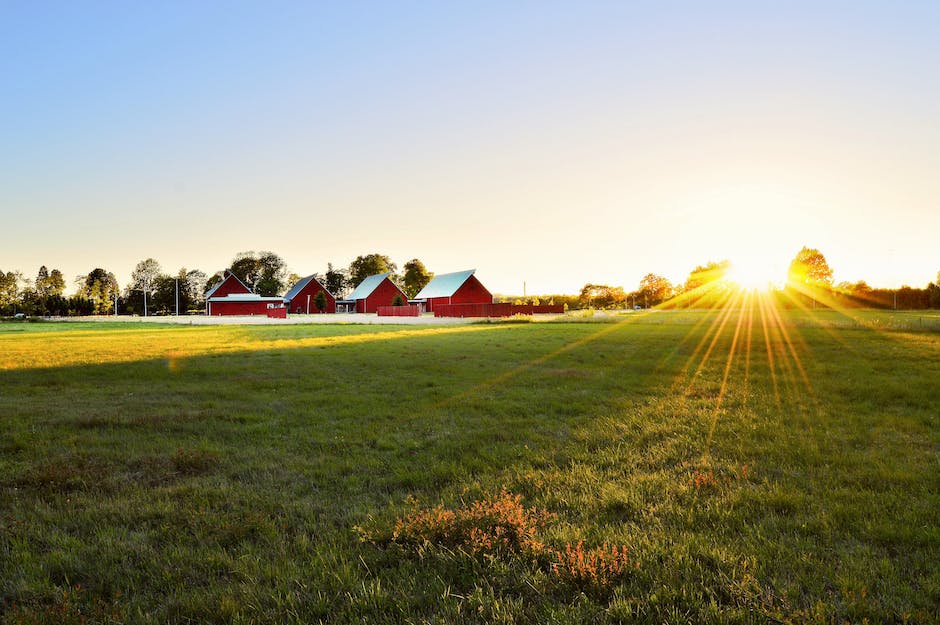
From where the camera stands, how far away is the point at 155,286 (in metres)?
117

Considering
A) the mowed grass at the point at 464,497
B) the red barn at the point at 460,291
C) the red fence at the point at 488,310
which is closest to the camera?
the mowed grass at the point at 464,497

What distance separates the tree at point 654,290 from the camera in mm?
106387

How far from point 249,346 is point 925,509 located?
22687 millimetres

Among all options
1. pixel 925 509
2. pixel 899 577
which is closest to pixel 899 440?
pixel 925 509

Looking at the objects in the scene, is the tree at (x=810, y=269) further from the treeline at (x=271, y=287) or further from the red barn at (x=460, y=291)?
the red barn at (x=460, y=291)

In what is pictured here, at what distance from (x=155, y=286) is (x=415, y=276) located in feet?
209

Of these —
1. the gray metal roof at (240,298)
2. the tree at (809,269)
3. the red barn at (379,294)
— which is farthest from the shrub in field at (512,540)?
the tree at (809,269)

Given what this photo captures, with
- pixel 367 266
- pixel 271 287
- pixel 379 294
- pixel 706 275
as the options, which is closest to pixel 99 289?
pixel 271 287

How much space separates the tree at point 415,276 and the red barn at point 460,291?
31.0 metres

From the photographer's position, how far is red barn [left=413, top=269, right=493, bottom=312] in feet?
244

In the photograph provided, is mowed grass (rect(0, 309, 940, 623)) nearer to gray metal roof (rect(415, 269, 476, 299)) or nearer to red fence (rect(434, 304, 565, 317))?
red fence (rect(434, 304, 565, 317))

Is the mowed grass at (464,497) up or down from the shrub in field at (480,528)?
down

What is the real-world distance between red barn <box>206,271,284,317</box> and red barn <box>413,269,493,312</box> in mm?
27196

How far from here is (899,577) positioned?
3334mm
